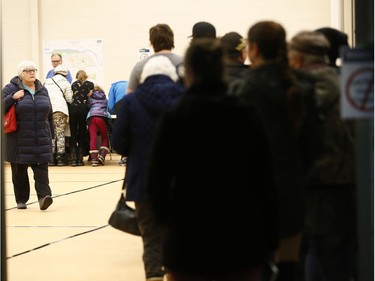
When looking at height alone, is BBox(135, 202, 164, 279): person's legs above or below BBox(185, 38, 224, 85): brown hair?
below

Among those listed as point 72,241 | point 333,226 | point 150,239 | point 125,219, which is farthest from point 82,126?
point 333,226

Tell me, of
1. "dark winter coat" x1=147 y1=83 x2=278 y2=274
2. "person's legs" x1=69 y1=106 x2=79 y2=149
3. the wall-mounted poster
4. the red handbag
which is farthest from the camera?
the wall-mounted poster

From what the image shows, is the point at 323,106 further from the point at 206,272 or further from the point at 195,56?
the point at 206,272

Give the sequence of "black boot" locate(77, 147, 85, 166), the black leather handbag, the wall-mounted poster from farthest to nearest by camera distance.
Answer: the wall-mounted poster → "black boot" locate(77, 147, 85, 166) → the black leather handbag

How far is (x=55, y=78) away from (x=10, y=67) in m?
3.51

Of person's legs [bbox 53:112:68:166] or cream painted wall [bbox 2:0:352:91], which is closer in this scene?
person's legs [bbox 53:112:68:166]

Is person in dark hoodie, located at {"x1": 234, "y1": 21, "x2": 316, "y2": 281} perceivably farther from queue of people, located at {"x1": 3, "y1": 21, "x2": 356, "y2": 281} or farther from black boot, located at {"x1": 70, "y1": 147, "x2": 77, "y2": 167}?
black boot, located at {"x1": 70, "y1": 147, "x2": 77, "y2": 167}

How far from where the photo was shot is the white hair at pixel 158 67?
4039mm

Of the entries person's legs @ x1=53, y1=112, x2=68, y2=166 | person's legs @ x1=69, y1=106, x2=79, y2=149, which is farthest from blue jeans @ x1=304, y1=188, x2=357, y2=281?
person's legs @ x1=69, y1=106, x2=79, y2=149

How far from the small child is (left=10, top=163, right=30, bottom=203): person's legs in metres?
4.68

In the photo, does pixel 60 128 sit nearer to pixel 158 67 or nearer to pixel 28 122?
pixel 28 122

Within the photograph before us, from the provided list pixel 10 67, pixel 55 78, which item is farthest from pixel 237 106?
pixel 10 67

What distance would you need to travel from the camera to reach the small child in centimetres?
1389

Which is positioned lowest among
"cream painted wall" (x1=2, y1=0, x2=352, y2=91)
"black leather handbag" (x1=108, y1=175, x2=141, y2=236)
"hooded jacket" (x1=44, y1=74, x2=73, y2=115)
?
"black leather handbag" (x1=108, y1=175, x2=141, y2=236)
